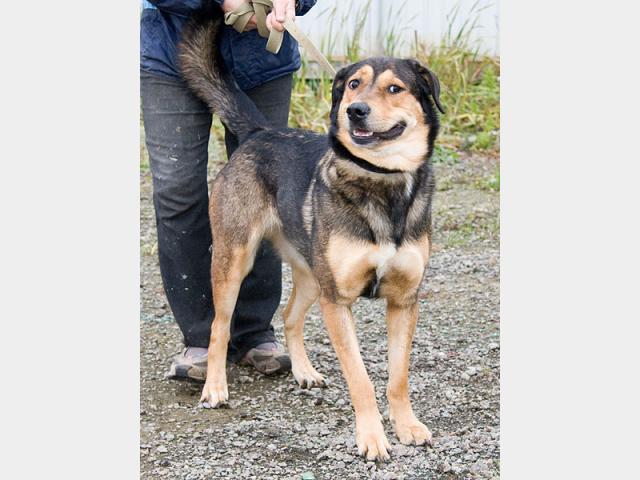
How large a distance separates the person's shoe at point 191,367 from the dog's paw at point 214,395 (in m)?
0.19

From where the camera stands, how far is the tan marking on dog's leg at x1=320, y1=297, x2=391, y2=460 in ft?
14.1

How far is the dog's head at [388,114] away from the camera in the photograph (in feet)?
13.4

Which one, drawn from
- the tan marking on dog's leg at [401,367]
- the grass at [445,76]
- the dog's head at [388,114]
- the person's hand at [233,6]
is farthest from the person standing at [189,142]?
the grass at [445,76]

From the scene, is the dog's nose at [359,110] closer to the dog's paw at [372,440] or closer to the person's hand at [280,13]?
the person's hand at [280,13]

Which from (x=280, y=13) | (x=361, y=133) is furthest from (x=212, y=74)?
(x=361, y=133)

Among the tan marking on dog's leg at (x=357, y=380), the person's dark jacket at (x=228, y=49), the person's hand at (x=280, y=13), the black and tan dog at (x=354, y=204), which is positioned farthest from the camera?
the person's dark jacket at (x=228, y=49)

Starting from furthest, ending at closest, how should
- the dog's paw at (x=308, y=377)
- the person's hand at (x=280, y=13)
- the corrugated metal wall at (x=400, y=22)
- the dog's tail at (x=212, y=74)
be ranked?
the corrugated metal wall at (x=400, y=22) < the dog's paw at (x=308, y=377) < the dog's tail at (x=212, y=74) < the person's hand at (x=280, y=13)

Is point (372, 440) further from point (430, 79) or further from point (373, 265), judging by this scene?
point (430, 79)

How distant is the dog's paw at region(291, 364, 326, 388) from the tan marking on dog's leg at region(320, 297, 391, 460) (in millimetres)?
801

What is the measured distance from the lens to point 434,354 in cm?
546

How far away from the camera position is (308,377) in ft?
16.9

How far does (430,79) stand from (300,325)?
165cm

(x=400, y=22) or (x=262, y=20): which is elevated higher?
(x=262, y=20)

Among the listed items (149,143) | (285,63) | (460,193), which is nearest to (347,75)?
(285,63)
